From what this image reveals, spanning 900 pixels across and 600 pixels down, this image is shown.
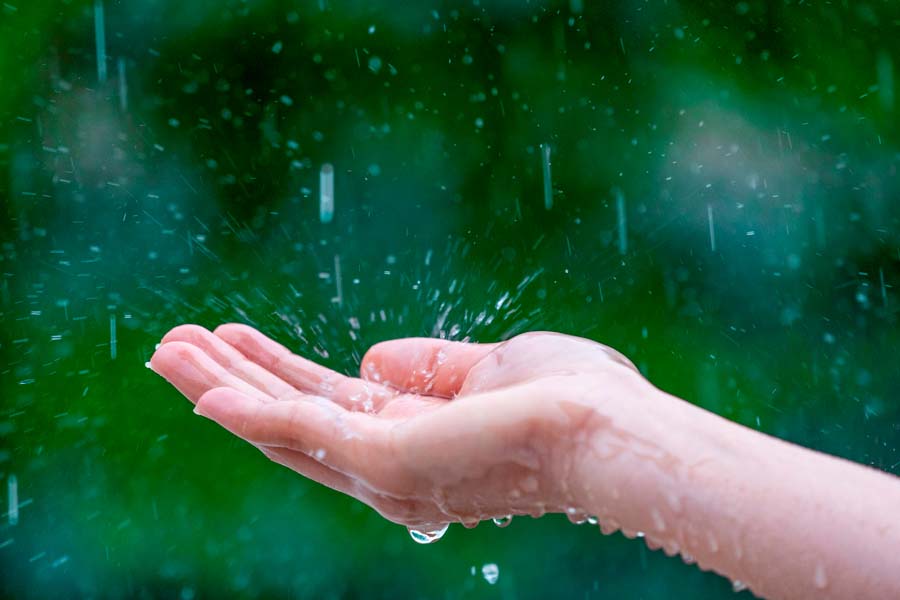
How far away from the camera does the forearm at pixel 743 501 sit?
2.57 ft

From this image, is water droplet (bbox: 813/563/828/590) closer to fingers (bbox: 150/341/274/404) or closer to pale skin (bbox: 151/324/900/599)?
pale skin (bbox: 151/324/900/599)

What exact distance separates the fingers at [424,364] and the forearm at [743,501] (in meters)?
0.38

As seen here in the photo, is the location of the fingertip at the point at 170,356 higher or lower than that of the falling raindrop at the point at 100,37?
lower

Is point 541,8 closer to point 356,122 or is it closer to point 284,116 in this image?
point 356,122

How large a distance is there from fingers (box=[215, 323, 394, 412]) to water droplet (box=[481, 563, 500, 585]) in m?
1.61

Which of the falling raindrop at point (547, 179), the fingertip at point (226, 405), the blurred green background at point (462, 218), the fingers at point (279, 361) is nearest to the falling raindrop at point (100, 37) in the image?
the blurred green background at point (462, 218)

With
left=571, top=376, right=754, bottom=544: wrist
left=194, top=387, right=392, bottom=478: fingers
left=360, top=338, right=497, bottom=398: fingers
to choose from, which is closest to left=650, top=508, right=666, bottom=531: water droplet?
left=571, top=376, right=754, bottom=544: wrist

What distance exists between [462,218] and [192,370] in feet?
5.69

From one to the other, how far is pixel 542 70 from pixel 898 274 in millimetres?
1462

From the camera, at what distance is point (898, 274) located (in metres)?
2.87

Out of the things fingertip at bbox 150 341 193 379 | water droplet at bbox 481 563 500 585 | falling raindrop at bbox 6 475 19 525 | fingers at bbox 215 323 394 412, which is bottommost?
water droplet at bbox 481 563 500 585

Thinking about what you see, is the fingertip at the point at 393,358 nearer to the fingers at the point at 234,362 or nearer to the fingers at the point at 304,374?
the fingers at the point at 304,374

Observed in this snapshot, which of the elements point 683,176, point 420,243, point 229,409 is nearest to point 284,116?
point 420,243

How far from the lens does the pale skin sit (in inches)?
31.7
